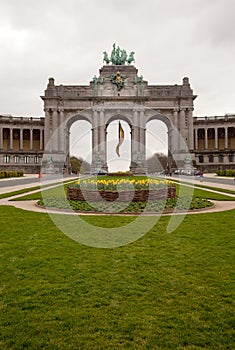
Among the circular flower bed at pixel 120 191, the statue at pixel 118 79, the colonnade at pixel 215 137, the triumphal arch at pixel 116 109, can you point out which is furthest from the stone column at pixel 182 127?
the circular flower bed at pixel 120 191

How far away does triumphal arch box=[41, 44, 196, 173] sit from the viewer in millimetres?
94875

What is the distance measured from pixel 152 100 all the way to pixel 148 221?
84.8 meters

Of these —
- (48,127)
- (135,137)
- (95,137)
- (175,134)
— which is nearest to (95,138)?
(95,137)

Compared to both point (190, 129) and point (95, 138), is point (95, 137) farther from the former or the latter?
point (190, 129)

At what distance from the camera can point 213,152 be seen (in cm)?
10225

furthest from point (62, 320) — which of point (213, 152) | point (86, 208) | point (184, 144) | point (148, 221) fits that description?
point (213, 152)

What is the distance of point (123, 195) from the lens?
794 inches

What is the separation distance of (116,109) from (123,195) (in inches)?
3061

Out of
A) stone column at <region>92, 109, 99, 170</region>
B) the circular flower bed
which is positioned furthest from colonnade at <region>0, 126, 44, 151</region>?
the circular flower bed

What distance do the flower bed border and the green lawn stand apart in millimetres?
8836

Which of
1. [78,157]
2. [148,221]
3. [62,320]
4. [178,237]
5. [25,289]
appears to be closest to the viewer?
[62,320]

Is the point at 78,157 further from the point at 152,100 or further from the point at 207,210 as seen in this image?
the point at 207,210

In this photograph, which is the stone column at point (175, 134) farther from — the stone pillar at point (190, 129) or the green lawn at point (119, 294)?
the green lawn at point (119, 294)

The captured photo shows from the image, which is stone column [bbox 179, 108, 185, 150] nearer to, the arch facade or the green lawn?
the arch facade
